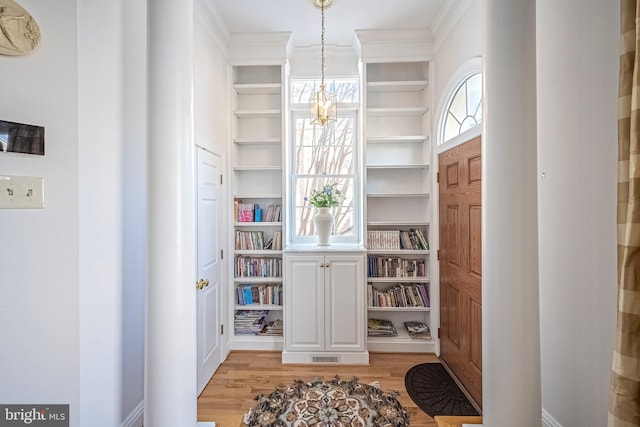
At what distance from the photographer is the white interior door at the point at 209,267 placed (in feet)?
7.49

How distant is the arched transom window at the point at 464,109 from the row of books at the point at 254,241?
75.9 inches

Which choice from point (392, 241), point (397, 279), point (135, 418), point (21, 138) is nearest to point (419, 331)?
point (397, 279)

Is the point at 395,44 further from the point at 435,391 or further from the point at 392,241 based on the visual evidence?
the point at 435,391

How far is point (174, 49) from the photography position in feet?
→ 4.18

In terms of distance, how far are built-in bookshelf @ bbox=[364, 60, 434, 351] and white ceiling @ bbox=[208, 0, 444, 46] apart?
1.24 ft

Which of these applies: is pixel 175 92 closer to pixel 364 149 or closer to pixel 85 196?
pixel 85 196

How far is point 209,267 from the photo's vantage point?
246 centimetres

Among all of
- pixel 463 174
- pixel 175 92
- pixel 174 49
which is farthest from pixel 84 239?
pixel 463 174

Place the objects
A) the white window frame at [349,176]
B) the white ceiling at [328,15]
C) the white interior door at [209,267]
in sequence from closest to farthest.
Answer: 1. the white interior door at [209,267]
2. the white ceiling at [328,15]
3. the white window frame at [349,176]

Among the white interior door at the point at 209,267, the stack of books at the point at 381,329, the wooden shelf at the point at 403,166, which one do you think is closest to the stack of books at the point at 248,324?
the white interior door at the point at 209,267

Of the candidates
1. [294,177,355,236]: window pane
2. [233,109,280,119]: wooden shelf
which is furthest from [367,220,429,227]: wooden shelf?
[233,109,280,119]: wooden shelf

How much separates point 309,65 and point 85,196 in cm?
260

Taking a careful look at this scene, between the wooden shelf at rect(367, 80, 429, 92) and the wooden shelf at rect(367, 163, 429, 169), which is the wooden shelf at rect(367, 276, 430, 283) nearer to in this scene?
the wooden shelf at rect(367, 163, 429, 169)

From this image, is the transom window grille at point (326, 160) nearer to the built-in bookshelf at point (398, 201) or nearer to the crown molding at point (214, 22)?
the built-in bookshelf at point (398, 201)
